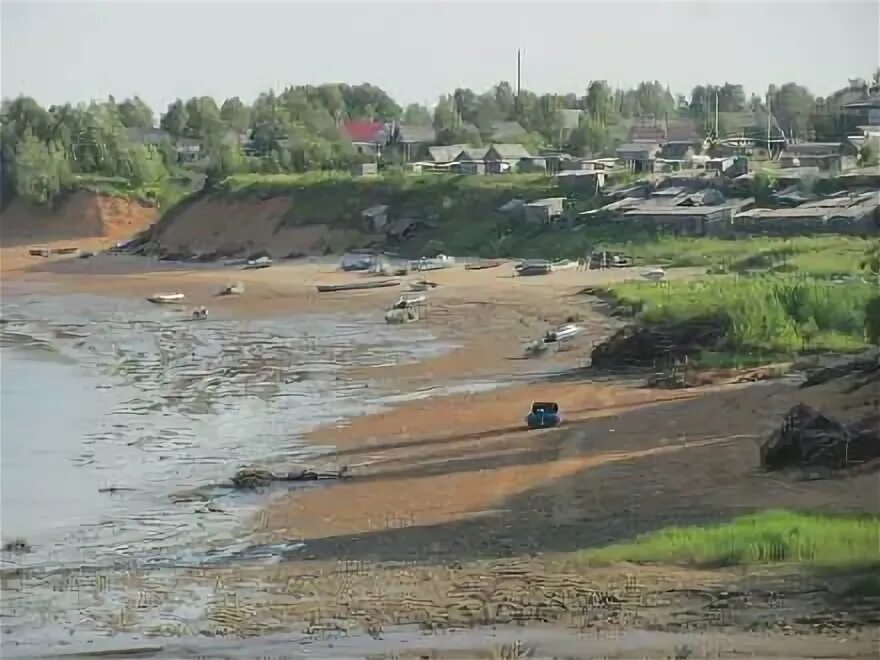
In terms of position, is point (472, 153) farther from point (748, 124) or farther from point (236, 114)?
point (748, 124)

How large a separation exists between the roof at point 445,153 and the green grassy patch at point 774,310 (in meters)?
7.46

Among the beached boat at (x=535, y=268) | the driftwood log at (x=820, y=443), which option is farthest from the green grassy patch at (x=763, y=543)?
the beached boat at (x=535, y=268)

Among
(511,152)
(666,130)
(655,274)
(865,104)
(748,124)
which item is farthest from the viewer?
(511,152)

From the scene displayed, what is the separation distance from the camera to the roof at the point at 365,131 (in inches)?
608

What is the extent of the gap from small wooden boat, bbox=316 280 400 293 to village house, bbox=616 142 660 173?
2.60 meters

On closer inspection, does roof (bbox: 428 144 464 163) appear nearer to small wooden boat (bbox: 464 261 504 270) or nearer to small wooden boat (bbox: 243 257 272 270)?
small wooden boat (bbox: 243 257 272 270)

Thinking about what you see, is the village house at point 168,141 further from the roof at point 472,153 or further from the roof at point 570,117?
the roof at point 570,117

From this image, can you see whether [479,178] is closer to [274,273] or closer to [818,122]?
[274,273]

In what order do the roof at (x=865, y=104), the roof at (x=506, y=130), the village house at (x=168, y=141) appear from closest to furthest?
the roof at (x=865, y=104)
the roof at (x=506, y=130)
the village house at (x=168, y=141)

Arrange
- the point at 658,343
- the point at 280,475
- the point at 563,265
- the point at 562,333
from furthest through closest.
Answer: the point at 563,265 → the point at 562,333 → the point at 658,343 → the point at 280,475

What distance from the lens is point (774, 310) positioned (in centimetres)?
809

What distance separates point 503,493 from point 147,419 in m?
2.70

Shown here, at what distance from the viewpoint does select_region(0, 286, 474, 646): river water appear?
204 inches

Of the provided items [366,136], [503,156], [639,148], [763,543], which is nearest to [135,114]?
[366,136]
